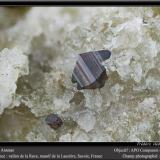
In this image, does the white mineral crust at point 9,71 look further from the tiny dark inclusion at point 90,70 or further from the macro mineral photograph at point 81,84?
the tiny dark inclusion at point 90,70

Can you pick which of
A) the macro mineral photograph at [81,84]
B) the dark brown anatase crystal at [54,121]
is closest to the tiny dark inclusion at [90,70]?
the macro mineral photograph at [81,84]

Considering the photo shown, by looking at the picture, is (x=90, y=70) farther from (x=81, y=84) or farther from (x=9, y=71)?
(x=9, y=71)

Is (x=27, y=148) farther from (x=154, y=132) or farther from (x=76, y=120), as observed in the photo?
(x=154, y=132)

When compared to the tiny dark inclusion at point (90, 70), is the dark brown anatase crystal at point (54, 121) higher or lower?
lower

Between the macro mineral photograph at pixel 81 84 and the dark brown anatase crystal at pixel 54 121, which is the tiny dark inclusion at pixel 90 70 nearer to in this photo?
the macro mineral photograph at pixel 81 84

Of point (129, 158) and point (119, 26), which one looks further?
point (119, 26)

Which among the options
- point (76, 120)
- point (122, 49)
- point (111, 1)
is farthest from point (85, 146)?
point (111, 1)

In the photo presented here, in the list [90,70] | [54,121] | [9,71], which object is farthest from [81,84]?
[9,71]
